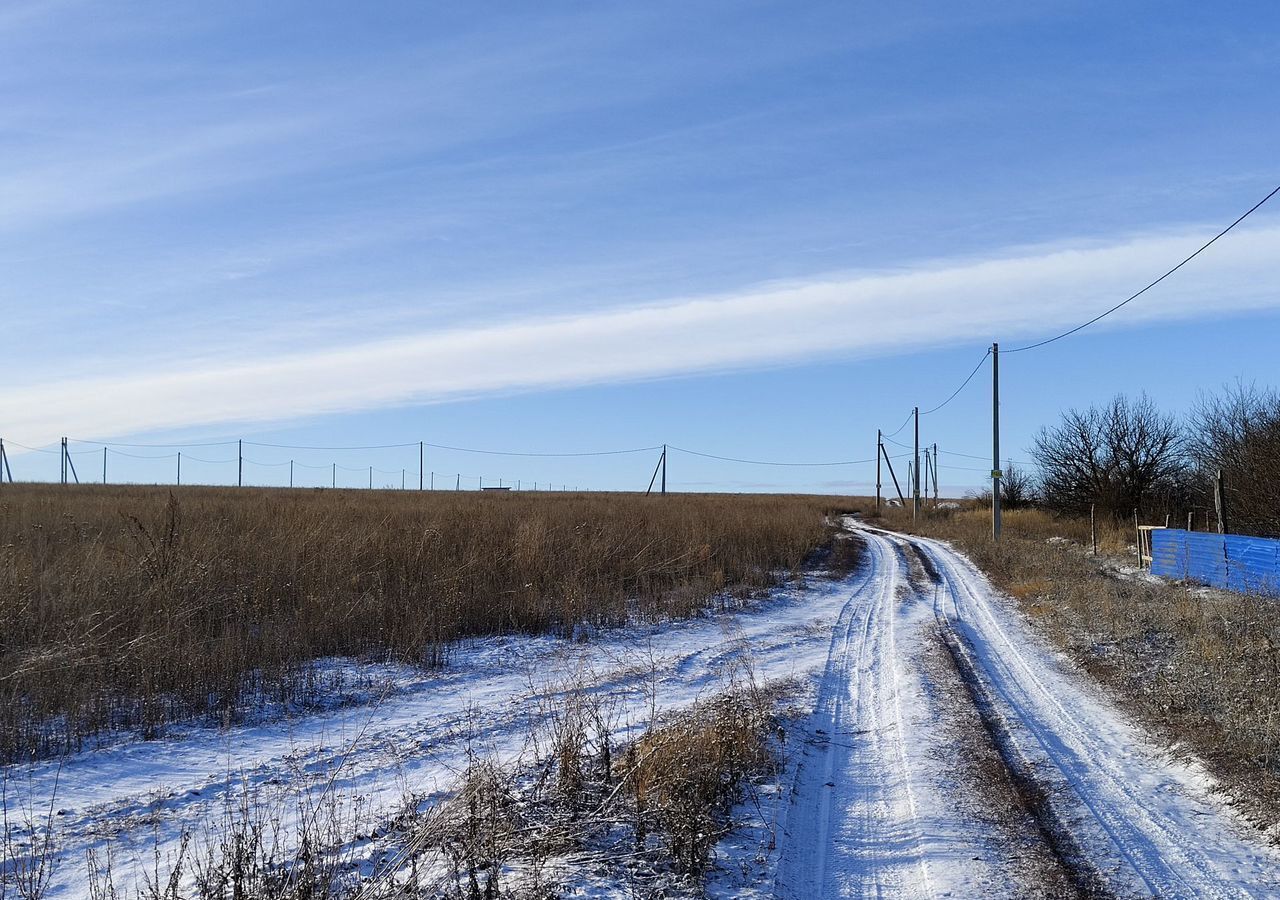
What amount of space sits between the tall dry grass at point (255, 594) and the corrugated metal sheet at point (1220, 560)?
9.12m

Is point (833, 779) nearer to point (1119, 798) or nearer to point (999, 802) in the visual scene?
point (999, 802)

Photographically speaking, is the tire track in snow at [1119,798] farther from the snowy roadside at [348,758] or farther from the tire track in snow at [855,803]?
the snowy roadside at [348,758]

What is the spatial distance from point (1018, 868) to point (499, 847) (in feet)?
8.88

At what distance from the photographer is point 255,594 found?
10609 mm

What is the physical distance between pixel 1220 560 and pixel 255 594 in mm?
18373

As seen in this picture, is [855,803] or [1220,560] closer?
[855,803]

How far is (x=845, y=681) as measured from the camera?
31.5 feet

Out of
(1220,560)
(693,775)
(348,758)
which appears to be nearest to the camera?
(693,775)

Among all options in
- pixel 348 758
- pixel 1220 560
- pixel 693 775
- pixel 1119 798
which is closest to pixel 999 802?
pixel 1119 798

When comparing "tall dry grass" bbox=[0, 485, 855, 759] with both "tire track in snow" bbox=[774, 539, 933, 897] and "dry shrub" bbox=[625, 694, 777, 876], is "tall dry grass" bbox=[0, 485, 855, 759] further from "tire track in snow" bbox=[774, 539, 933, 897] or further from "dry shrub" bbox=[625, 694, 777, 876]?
"tire track in snow" bbox=[774, 539, 933, 897]

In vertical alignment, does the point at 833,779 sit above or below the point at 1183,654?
below

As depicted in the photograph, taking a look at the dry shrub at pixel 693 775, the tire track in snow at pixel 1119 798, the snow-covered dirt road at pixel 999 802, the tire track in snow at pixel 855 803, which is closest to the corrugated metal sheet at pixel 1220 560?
the tire track in snow at pixel 1119 798

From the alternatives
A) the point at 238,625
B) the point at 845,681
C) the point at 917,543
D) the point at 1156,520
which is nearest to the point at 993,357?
the point at 917,543

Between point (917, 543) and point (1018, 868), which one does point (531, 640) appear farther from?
point (917, 543)
